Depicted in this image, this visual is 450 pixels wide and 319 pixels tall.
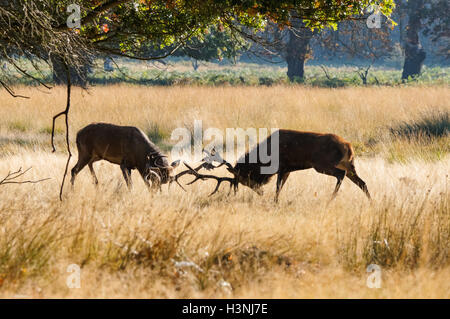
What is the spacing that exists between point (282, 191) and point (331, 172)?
938mm

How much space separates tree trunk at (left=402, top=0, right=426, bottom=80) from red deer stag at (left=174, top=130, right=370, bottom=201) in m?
29.4

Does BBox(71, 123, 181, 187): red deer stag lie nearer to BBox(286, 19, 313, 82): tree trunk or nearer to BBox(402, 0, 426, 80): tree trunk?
BBox(286, 19, 313, 82): tree trunk

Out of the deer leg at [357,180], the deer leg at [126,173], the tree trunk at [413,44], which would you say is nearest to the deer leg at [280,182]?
the deer leg at [357,180]

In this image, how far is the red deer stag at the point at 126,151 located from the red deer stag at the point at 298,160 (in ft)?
1.40

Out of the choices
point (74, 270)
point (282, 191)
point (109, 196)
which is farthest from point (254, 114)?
point (74, 270)

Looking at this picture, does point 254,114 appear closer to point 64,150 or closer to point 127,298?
point 64,150

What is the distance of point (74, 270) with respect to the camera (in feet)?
16.6

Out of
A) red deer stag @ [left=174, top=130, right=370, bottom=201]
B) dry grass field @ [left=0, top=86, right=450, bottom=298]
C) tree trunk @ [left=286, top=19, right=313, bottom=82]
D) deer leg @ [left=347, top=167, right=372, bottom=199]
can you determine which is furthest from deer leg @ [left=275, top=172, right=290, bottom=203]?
tree trunk @ [left=286, top=19, right=313, bottom=82]

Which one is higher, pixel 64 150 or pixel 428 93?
pixel 428 93

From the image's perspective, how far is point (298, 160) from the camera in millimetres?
8359

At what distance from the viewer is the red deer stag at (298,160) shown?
8.21 metres

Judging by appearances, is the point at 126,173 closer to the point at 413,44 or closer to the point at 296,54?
the point at 296,54

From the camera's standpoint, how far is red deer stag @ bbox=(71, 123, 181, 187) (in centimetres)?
813

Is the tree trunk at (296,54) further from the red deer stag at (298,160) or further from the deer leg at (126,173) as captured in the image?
the deer leg at (126,173)
